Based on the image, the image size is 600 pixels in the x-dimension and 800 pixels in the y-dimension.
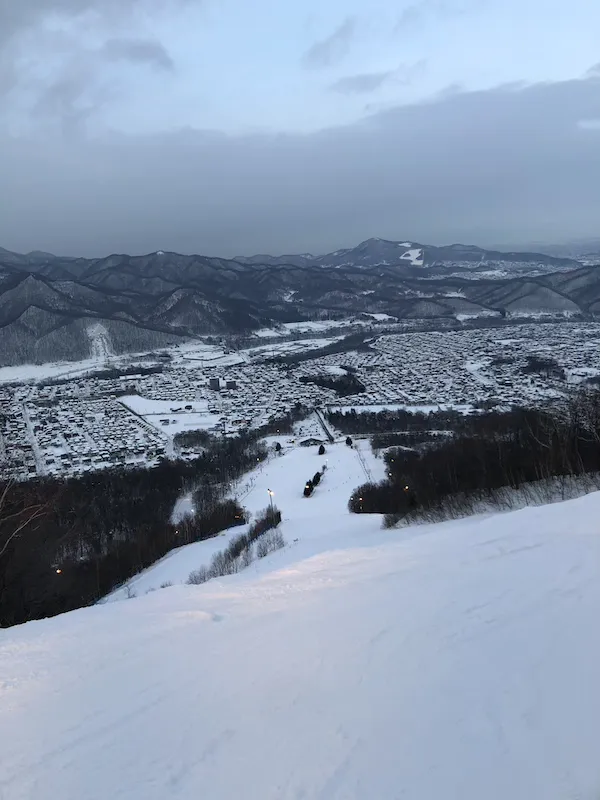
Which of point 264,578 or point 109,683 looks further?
point 264,578

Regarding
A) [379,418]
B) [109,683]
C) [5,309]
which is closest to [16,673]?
[109,683]

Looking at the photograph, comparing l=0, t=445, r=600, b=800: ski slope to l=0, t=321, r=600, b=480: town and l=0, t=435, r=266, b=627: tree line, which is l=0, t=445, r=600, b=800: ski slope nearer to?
l=0, t=435, r=266, b=627: tree line

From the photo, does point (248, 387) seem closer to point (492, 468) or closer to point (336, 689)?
point (492, 468)

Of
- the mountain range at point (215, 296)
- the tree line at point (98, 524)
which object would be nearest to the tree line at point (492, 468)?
the tree line at point (98, 524)

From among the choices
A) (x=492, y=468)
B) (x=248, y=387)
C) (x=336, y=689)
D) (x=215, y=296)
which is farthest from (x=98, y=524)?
(x=215, y=296)

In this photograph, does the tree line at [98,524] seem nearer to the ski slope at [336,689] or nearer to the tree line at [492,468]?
the ski slope at [336,689]

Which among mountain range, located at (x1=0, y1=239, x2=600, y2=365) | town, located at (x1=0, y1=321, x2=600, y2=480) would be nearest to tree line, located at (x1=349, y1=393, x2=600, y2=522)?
town, located at (x1=0, y1=321, x2=600, y2=480)

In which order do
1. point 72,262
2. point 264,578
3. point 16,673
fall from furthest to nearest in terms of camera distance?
point 72,262, point 264,578, point 16,673

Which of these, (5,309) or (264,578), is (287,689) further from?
(5,309)
